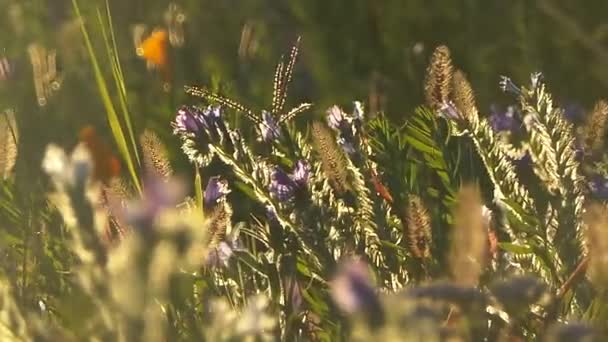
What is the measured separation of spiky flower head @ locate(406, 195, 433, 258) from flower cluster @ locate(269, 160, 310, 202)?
67 mm

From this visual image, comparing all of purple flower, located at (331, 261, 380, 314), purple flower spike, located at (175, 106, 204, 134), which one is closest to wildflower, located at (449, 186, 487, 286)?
purple flower, located at (331, 261, 380, 314)

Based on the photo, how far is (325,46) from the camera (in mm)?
1834

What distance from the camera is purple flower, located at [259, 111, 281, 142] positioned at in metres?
0.83

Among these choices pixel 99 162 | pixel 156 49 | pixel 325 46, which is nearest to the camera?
pixel 99 162

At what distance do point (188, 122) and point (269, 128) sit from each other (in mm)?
59

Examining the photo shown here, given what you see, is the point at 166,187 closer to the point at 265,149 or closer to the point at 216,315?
the point at 216,315

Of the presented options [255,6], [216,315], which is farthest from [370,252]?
[255,6]

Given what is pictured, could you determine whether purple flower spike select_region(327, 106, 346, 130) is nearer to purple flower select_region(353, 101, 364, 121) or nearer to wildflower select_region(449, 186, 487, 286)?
purple flower select_region(353, 101, 364, 121)

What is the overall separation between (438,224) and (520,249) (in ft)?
0.23

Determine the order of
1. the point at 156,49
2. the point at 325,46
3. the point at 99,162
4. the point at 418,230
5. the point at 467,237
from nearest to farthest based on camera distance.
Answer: the point at 467,237
the point at 418,230
the point at 99,162
the point at 156,49
the point at 325,46

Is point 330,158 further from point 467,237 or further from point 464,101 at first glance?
point 467,237

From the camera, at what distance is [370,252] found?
30.0 inches

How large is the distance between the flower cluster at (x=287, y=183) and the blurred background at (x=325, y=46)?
580 mm

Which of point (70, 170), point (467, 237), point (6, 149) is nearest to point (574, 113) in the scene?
point (6, 149)
